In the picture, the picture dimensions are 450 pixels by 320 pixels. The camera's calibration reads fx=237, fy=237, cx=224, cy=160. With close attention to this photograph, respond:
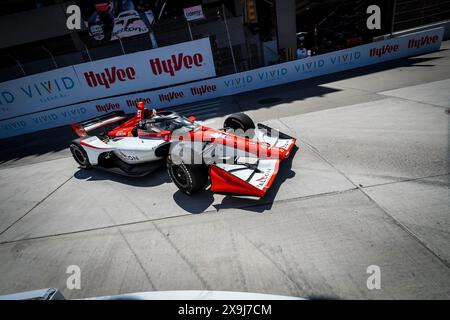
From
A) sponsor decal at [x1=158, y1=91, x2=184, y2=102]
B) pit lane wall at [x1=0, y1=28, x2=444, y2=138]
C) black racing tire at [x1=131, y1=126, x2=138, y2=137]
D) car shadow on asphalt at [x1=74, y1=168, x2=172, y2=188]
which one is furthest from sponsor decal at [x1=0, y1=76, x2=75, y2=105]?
black racing tire at [x1=131, y1=126, x2=138, y2=137]

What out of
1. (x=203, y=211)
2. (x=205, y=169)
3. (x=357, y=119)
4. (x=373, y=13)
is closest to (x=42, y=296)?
(x=203, y=211)

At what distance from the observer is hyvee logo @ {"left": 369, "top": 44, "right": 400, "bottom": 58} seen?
482 inches

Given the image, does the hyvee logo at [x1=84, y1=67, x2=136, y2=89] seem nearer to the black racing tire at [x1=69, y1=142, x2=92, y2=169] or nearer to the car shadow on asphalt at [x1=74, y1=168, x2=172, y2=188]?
the black racing tire at [x1=69, y1=142, x2=92, y2=169]

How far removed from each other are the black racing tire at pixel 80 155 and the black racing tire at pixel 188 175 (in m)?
3.19

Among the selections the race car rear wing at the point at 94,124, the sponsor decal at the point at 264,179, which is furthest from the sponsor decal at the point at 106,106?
the sponsor decal at the point at 264,179

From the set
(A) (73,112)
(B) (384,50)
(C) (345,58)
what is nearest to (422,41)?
(B) (384,50)

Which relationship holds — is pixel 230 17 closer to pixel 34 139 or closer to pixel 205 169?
pixel 34 139

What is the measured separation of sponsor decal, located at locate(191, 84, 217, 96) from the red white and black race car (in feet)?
19.9

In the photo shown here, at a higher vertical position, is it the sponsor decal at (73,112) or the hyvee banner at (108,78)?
the hyvee banner at (108,78)

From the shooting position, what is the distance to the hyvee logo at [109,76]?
12391mm

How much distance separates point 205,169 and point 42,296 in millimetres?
2894

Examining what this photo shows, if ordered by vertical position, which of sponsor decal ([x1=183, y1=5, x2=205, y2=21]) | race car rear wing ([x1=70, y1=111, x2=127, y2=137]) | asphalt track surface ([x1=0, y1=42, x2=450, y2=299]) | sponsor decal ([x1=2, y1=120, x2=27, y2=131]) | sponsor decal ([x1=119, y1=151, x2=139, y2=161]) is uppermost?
sponsor decal ([x1=183, y1=5, x2=205, y2=21])

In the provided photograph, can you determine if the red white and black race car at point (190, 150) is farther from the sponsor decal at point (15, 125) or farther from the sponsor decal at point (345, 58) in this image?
the sponsor decal at point (345, 58)

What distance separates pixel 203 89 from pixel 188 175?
897 cm
